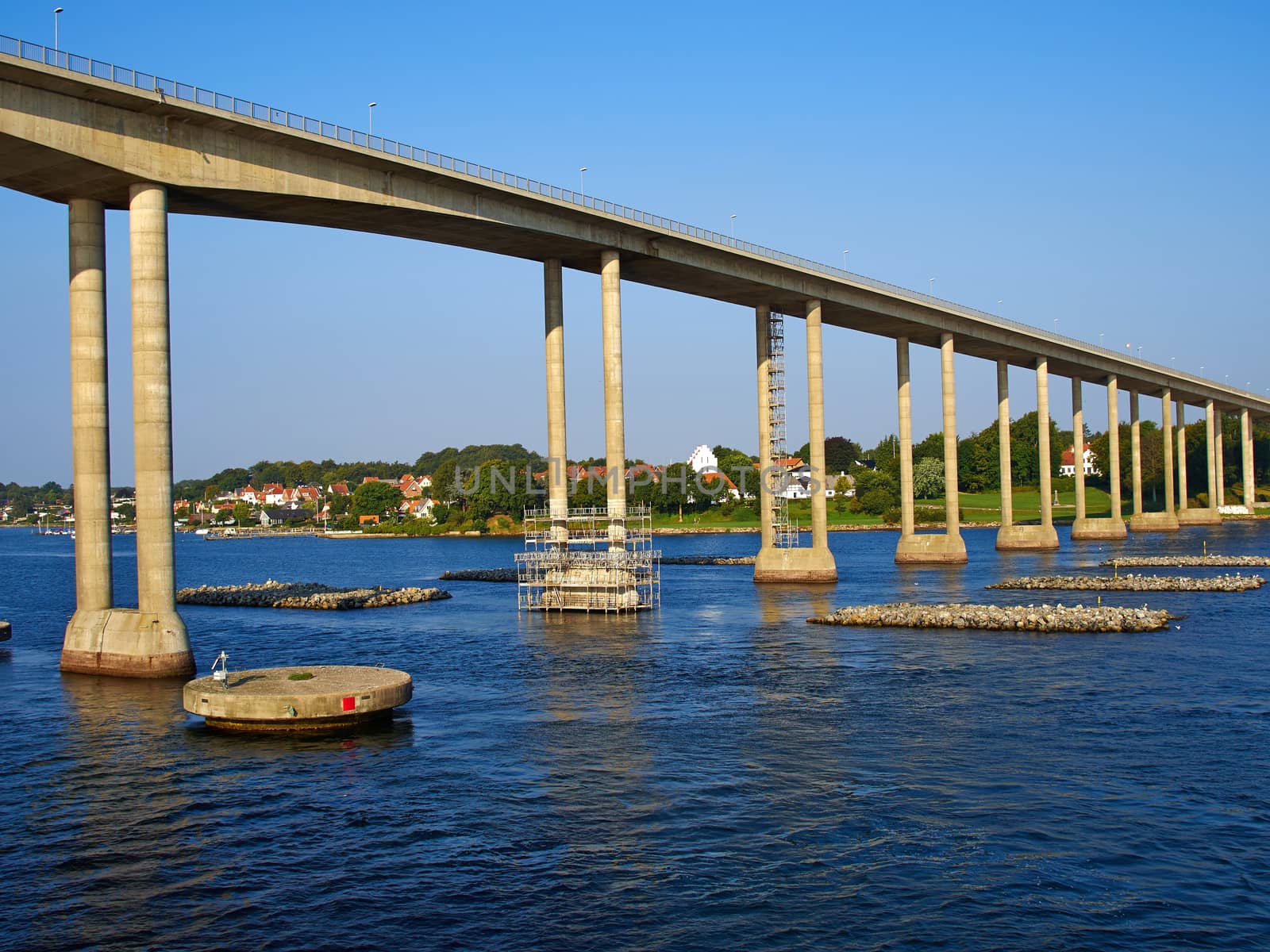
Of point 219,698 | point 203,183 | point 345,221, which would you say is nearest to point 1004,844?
point 219,698

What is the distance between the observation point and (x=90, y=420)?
4175cm

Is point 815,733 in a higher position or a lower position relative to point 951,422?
lower

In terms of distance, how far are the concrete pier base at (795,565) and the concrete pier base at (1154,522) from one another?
9623cm

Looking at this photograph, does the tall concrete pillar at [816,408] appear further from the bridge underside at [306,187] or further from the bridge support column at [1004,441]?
the bridge support column at [1004,441]

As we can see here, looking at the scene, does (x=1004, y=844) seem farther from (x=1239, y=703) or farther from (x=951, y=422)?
(x=951, y=422)

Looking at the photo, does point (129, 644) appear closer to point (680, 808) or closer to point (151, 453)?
point (151, 453)

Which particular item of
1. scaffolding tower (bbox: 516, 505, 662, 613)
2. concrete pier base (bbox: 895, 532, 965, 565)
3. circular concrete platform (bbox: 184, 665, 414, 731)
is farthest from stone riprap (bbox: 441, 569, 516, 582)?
circular concrete platform (bbox: 184, 665, 414, 731)

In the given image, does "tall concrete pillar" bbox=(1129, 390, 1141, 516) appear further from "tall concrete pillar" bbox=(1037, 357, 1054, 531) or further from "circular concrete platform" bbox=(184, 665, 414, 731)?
"circular concrete platform" bbox=(184, 665, 414, 731)

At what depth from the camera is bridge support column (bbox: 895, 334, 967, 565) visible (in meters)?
102

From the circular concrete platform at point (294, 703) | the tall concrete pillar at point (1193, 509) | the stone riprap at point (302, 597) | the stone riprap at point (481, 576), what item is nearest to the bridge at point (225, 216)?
the circular concrete platform at point (294, 703)

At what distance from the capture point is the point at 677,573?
102m

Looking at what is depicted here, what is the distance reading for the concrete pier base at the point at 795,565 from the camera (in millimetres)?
84312

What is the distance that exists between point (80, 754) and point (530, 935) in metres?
18.6

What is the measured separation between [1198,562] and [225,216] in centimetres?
7909
